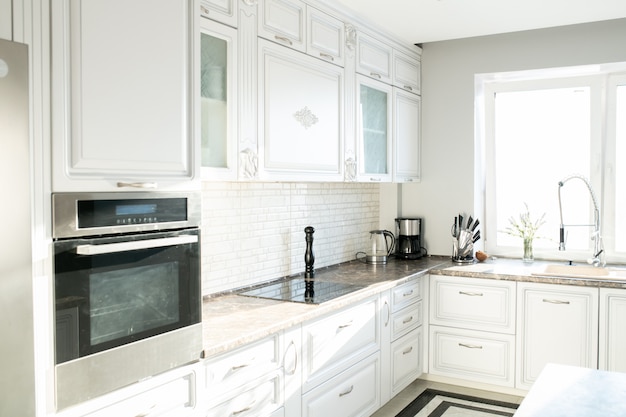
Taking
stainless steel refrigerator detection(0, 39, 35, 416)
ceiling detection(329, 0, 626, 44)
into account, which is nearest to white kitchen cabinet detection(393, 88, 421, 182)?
ceiling detection(329, 0, 626, 44)

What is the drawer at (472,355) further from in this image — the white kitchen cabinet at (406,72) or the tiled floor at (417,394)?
the white kitchen cabinet at (406,72)

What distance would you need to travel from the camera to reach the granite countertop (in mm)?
2268

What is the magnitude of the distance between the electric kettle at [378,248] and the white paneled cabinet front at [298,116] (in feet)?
3.02

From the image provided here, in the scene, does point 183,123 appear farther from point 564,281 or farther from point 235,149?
point 564,281

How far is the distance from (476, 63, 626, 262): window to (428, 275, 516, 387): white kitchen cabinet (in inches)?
32.3

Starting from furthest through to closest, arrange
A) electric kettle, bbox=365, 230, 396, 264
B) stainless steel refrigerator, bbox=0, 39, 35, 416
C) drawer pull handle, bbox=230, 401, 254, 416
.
Answer: electric kettle, bbox=365, 230, 396, 264 → drawer pull handle, bbox=230, 401, 254, 416 → stainless steel refrigerator, bbox=0, 39, 35, 416

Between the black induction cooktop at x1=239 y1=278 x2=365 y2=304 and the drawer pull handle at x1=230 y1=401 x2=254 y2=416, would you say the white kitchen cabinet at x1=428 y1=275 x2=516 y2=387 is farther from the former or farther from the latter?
the drawer pull handle at x1=230 y1=401 x2=254 y2=416

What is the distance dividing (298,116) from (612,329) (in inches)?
91.3

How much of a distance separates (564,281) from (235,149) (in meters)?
2.31

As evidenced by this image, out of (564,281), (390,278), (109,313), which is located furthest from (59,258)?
(564,281)

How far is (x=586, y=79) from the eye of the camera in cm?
433

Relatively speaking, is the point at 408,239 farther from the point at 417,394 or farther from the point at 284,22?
the point at 284,22

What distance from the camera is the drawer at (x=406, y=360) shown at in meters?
3.68

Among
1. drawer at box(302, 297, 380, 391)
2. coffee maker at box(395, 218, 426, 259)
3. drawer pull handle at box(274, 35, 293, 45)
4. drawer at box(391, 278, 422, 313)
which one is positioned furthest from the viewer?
coffee maker at box(395, 218, 426, 259)
